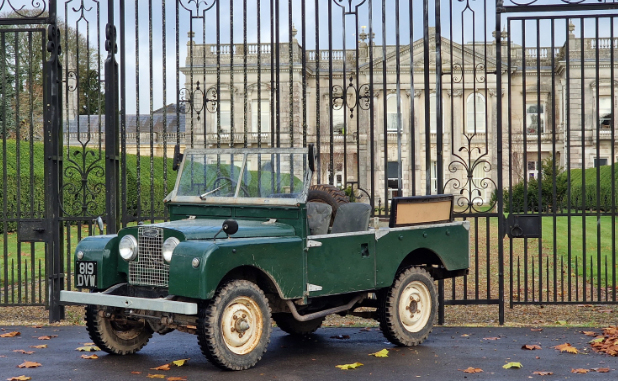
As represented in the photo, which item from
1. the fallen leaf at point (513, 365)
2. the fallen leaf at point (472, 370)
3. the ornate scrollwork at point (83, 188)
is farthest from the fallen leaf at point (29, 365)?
the fallen leaf at point (513, 365)

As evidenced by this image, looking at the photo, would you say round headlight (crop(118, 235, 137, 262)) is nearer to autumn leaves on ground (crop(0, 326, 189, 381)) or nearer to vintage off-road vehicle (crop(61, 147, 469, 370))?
vintage off-road vehicle (crop(61, 147, 469, 370))

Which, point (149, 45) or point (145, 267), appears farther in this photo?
point (149, 45)

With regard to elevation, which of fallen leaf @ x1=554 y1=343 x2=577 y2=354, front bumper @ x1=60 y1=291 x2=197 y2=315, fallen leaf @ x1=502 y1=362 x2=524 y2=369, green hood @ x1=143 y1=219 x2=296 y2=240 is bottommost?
fallen leaf @ x1=554 y1=343 x2=577 y2=354

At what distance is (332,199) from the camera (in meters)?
7.49

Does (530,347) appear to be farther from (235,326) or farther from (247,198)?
(247,198)

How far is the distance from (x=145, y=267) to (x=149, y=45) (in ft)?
12.3

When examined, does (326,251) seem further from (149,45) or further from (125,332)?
(149,45)

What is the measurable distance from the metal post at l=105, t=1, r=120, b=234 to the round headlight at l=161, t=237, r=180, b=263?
2944 millimetres

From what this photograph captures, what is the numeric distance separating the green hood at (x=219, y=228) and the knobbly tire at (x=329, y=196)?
1.02 m

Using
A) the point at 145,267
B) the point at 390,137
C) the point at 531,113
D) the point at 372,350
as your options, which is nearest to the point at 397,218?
the point at 372,350

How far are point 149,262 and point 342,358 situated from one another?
6.25 feet

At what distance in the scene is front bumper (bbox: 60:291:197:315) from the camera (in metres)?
5.68

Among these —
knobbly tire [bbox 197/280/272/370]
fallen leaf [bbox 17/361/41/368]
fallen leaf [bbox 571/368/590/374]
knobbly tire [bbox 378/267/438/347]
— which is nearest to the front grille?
knobbly tire [bbox 197/280/272/370]

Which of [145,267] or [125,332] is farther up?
[145,267]
